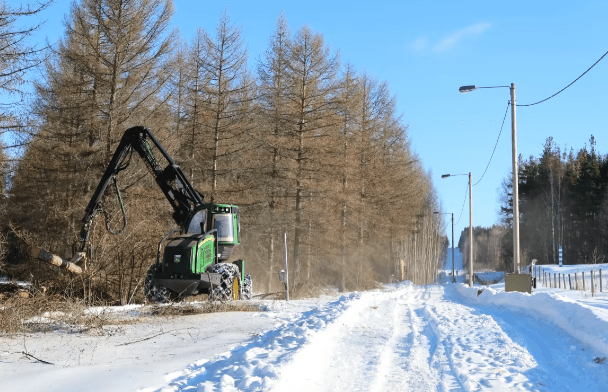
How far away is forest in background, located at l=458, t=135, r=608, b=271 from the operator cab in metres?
48.7

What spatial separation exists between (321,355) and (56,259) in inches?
359

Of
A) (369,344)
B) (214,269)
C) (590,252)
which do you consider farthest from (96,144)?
(590,252)

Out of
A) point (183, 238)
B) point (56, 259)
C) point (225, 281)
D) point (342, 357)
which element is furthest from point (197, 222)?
point (342, 357)

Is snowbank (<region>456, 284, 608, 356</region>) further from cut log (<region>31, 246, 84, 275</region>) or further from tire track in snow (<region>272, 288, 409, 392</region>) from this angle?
cut log (<region>31, 246, 84, 275</region>)

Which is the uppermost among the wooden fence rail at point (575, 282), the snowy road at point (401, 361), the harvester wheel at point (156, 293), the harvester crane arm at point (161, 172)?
the harvester crane arm at point (161, 172)

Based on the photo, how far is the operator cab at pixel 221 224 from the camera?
58.2 feet

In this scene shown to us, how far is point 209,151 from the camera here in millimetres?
30766

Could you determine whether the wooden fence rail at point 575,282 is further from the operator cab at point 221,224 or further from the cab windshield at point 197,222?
the cab windshield at point 197,222

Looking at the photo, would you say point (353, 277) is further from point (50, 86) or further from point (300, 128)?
point (50, 86)

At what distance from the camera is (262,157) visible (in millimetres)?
33094

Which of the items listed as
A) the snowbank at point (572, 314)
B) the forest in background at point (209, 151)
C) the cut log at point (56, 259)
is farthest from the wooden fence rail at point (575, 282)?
the cut log at point (56, 259)

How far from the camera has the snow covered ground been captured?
6.64 meters

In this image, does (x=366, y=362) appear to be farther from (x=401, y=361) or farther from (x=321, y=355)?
(x=321, y=355)

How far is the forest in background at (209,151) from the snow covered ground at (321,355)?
20.7 ft
